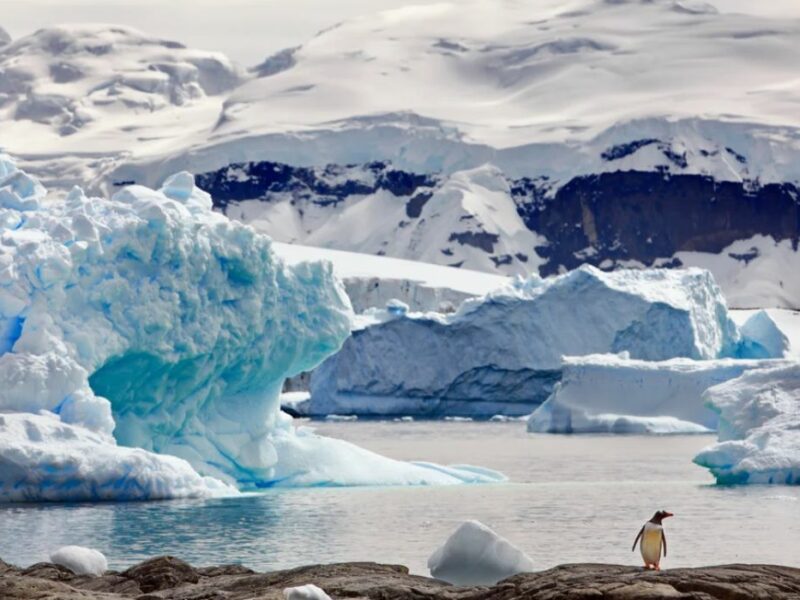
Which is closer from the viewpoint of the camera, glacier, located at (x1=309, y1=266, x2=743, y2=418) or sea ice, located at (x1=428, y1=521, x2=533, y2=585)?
sea ice, located at (x1=428, y1=521, x2=533, y2=585)

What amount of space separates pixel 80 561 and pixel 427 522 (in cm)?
606

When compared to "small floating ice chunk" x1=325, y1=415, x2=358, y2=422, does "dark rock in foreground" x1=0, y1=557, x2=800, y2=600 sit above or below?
above

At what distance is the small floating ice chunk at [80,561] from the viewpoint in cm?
1077

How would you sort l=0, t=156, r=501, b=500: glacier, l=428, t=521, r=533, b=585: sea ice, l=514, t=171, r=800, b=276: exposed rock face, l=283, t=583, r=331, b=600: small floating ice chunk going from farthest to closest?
1. l=514, t=171, r=800, b=276: exposed rock face
2. l=0, t=156, r=501, b=500: glacier
3. l=428, t=521, r=533, b=585: sea ice
4. l=283, t=583, r=331, b=600: small floating ice chunk

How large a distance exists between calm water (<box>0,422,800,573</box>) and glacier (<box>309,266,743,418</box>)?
15652 mm

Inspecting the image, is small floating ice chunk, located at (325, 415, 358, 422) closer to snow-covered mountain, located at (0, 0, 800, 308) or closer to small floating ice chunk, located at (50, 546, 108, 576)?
small floating ice chunk, located at (50, 546, 108, 576)

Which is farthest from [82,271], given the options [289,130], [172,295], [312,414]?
[289,130]

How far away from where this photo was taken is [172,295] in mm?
18500

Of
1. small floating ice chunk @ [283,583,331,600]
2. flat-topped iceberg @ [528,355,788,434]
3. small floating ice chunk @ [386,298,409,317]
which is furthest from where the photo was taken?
small floating ice chunk @ [386,298,409,317]

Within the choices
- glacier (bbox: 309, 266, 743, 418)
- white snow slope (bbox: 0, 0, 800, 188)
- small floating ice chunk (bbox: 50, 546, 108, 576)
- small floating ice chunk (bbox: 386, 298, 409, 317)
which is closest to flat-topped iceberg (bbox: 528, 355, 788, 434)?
glacier (bbox: 309, 266, 743, 418)

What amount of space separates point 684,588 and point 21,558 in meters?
7.00

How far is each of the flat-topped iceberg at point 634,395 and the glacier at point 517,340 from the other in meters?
4.92

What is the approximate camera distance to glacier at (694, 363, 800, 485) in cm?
1953

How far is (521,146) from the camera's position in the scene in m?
110
